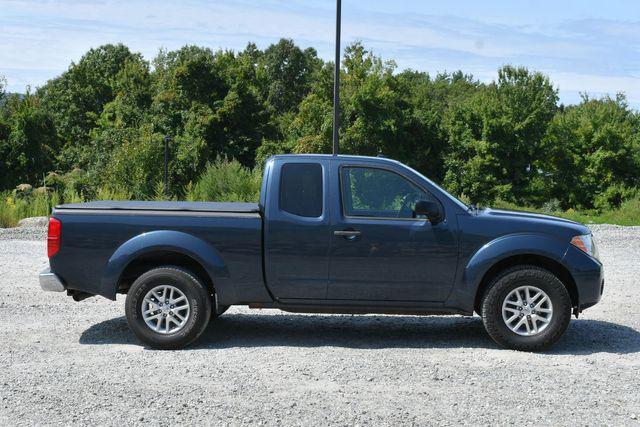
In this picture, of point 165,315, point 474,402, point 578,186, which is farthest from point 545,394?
point 578,186

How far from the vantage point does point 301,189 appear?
791 centimetres

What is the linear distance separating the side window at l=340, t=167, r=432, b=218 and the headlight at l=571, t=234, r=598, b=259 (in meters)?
1.44

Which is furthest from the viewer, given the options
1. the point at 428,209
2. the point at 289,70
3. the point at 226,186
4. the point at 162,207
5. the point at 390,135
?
the point at 289,70

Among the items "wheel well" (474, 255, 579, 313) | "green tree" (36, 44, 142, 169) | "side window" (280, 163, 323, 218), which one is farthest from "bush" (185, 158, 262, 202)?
"green tree" (36, 44, 142, 169)

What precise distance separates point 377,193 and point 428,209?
57 centimetres

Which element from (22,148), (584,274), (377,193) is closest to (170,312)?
(377,193)

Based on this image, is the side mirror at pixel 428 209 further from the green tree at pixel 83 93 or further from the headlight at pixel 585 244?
the green tree at pixel 83 93

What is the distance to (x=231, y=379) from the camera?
21.5 feet

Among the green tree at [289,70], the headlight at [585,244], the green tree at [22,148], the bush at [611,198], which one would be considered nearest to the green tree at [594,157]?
the bush at [611,198]

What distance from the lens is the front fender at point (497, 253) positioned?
771cm

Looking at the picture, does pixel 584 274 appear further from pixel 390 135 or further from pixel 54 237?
pixel 390 135

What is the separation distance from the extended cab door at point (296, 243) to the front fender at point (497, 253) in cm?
130

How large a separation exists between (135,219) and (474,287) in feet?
10.7

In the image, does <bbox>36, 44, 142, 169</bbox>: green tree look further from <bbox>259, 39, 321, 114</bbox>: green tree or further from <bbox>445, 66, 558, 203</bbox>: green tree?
<bbox>445, 66, 558, 203</bbox>: green tree
